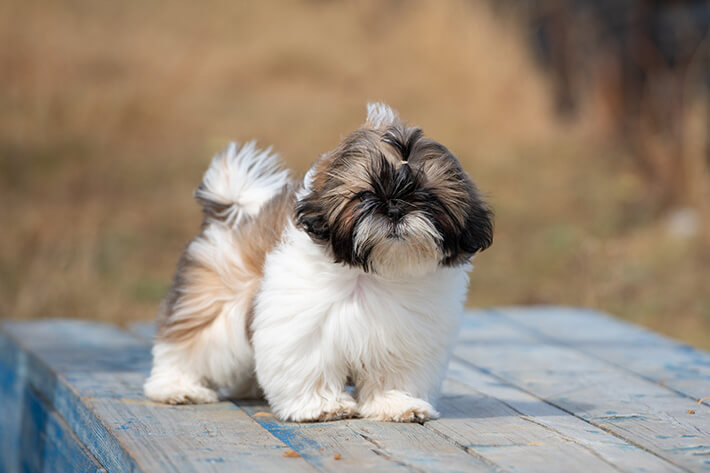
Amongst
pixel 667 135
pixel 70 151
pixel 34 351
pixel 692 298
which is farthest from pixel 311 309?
pixel 667 135

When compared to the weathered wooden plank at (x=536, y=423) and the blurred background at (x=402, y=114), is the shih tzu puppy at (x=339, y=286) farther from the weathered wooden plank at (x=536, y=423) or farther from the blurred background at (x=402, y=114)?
the blurred background at (x=402, y=114)

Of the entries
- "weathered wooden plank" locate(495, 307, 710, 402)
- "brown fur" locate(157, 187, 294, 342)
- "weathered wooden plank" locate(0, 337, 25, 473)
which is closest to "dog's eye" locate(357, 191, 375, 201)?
"brown fur" locate(157, 187, 294, 342)

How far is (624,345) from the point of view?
4.60m

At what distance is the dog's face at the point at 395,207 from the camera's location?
2.81 meters

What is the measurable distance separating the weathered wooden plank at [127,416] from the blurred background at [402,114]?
251 centimetres

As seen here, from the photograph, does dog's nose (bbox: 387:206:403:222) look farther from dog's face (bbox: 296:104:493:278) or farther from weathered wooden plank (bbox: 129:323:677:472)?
weathered wooden plank (bbox: 129:323:677:472)

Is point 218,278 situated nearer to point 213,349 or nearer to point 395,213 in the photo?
point 213,349

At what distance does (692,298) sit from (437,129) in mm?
3950

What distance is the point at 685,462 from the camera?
8.79 feet

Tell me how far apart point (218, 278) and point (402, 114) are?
6.63m

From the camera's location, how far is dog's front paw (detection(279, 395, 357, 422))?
3.08m

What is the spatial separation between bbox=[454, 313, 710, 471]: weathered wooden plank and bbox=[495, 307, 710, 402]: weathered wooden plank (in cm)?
9

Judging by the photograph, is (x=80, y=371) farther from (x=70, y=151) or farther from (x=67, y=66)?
(x=67, y=66)

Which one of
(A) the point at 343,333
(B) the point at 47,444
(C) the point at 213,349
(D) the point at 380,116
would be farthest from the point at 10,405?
(D) the point at 380,116
